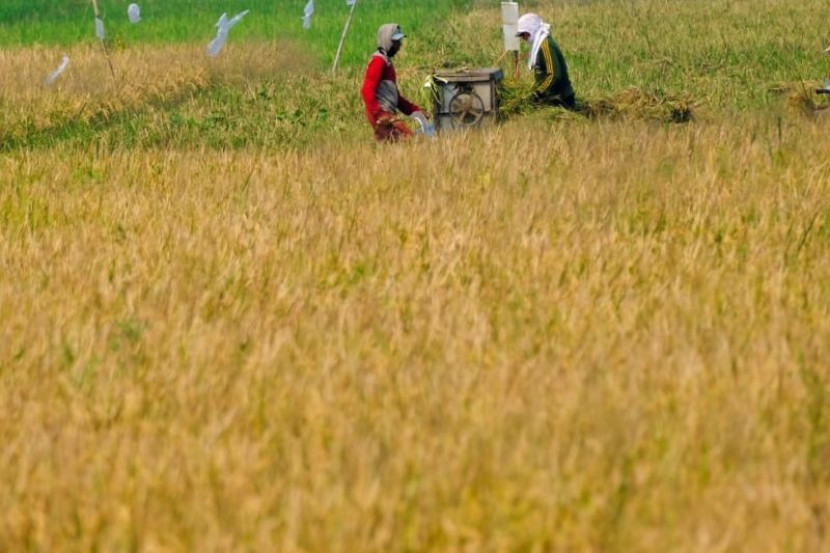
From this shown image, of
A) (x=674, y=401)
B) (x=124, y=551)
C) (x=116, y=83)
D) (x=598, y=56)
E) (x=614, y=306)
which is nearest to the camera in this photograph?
(x=124, y=551)

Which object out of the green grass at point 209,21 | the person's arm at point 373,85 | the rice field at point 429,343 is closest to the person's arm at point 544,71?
the rice field at point 429,343

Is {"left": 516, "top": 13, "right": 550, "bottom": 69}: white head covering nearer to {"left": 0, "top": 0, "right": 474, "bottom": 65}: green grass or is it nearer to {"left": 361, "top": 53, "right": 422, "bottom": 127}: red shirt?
{"left": 361, "top": 53, "right": 422, "bottom": 127}: red shirt

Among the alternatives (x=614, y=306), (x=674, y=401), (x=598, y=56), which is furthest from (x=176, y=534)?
(x=598, y=56)

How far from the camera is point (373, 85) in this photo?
10.4 metres

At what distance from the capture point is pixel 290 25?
86.5ft

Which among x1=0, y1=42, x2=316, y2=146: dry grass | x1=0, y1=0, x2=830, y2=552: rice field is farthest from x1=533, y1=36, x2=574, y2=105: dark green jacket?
x1=0, y1=42, x2=316, y2=146: dry grass

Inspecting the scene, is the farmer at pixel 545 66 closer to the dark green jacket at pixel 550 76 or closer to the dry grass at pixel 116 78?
the dark green jacket at pixel 550 76

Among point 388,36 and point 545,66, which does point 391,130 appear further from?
point 545,66

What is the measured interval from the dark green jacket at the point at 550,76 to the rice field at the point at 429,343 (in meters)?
0.39

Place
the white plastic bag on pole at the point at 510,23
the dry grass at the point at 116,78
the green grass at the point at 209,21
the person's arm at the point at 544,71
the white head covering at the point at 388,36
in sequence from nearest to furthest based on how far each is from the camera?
1. the white head covering at the point at 388,36
2. the person's arm at the point at 544,71
3. the white plastic bag on pole at the point at 510,23
4. the dry grass at the point at 116,78
5. the green grass at the point at 209,21

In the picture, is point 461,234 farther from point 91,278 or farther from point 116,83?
point 116,83

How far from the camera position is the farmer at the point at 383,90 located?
10398 millimetres

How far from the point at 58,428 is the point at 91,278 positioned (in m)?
2.04

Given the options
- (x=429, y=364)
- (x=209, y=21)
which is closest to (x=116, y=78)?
(x=209, y=21)
